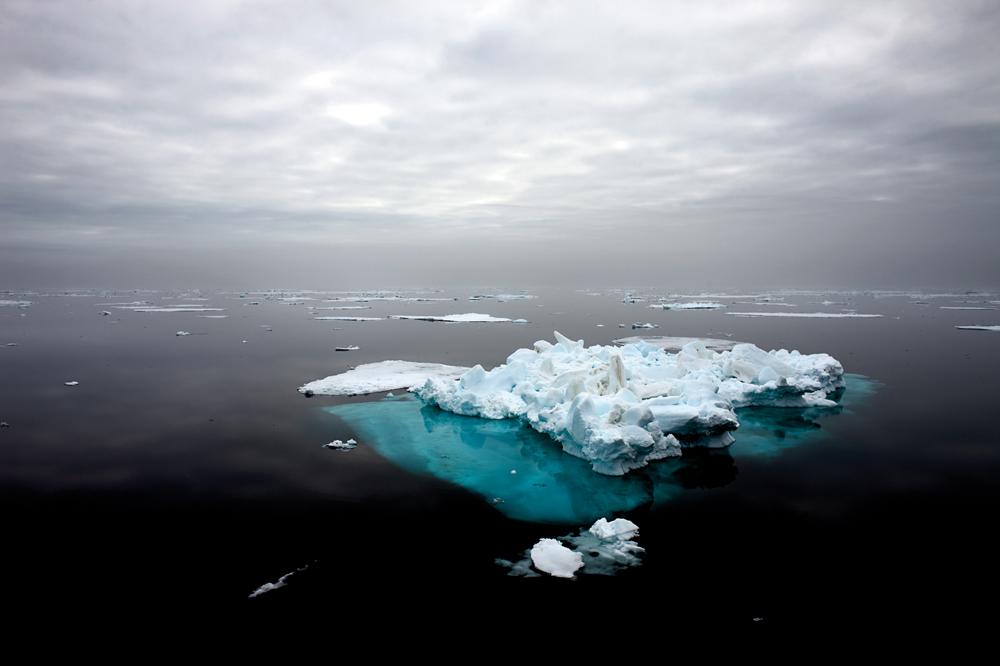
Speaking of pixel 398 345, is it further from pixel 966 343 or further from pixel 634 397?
pixel 966 343

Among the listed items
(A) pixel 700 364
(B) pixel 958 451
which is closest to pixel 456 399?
(A) pixel 700 364

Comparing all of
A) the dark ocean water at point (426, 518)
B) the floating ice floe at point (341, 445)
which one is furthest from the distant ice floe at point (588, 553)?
the floating ice floe at point (341, 445)

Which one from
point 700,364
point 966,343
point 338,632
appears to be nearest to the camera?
point 338,632

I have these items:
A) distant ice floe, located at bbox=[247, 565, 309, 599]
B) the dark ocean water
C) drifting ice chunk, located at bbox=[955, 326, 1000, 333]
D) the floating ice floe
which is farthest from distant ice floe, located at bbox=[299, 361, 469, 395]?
drifting ice chunk, located at bbox=[955, 326, 1000, 333]

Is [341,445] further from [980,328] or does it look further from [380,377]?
[980,328]

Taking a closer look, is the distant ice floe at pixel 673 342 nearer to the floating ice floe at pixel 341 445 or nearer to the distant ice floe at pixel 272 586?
the floating ice floe at pixel 341 445

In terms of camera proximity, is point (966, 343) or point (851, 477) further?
point (966, 343)

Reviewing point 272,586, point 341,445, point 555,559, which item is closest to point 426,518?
point 555,559

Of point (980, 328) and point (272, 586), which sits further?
point (980, 328)
